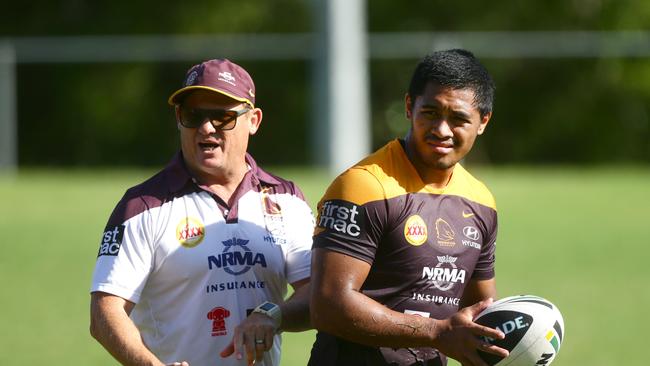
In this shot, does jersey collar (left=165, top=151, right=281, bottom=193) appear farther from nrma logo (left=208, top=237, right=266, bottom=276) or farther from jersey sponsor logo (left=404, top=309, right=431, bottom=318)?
jersey sponsor logo (left=404, top=309, right=431, bottom=318)

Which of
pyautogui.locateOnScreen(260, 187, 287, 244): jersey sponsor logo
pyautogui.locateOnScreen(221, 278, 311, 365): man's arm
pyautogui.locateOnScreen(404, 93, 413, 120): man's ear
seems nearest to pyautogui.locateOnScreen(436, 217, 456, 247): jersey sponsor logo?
pyautogui.locateOnScreen(404, 93, 413, 120): man's ear

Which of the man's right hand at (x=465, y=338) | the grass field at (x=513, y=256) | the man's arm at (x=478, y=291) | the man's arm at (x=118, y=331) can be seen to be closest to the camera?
the man's right hand at (x=465, y=338)

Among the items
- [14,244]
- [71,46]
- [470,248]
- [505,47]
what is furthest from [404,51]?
[470,248]

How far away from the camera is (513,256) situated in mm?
15391

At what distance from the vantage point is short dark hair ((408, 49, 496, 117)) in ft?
15.8

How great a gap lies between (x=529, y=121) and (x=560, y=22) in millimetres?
3114

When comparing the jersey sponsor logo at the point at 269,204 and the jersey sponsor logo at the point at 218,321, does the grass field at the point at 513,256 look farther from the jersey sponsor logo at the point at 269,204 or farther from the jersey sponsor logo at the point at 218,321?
the jersey sponsor logo at the point at 218,321

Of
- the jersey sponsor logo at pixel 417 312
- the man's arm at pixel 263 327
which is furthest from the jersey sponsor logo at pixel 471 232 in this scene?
the man's arm at pixel 263 327

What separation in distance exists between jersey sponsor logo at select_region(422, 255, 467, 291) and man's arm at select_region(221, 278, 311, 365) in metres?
0.53

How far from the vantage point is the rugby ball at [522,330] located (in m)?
4.68

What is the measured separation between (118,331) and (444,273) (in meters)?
1.31

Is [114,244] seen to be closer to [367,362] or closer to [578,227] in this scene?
[367,362]

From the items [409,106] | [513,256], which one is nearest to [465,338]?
[409,106]

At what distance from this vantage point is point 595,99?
34.1 meters
